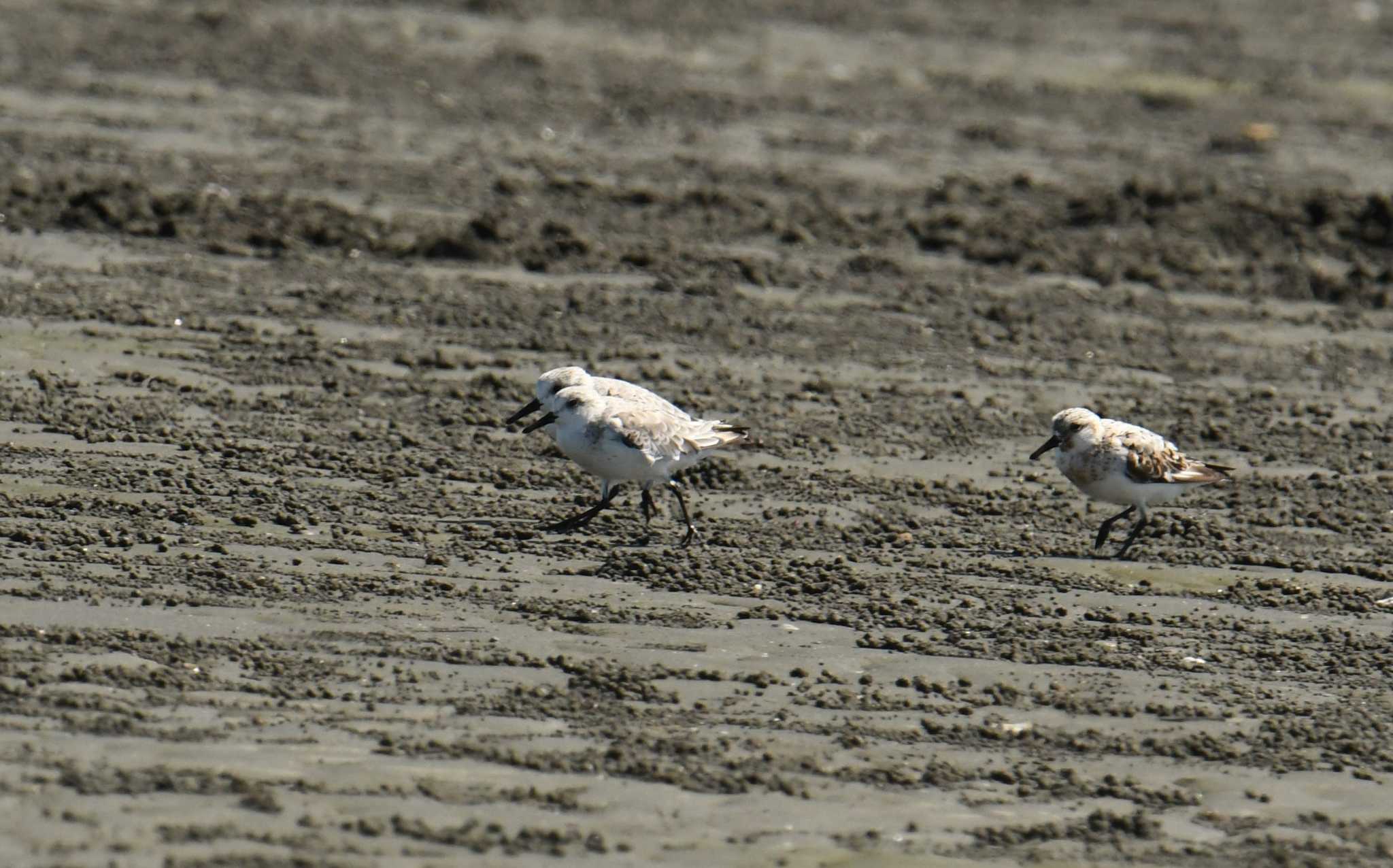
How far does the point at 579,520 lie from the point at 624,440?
441 millimetres

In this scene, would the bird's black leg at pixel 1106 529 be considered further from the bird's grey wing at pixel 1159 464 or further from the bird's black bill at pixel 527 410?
the bird's black bill at pixel 527 410

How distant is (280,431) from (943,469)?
353cm

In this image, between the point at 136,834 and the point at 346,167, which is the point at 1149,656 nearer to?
the point at 136,834

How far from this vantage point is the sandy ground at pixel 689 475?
677 centimetres

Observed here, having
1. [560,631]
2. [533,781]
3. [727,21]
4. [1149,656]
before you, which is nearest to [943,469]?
[1149,656]

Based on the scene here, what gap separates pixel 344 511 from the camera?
9328mm

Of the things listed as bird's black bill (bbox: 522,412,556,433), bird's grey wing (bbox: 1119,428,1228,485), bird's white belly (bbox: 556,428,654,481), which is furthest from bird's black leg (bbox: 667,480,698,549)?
bird's grey wing (bbox: 1119,428,1228,485)

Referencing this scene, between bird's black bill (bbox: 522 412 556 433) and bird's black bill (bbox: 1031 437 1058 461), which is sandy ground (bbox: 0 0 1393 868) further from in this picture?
bird's black bill (bbox: 522 412 556 433)

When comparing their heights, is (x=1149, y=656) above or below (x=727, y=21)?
below

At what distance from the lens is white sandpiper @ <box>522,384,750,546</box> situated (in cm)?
945

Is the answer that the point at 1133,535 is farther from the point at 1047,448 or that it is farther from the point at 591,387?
the point at 591,387

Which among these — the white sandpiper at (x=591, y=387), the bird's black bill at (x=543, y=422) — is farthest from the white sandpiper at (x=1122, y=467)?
the bird's black bill at (x=543, y=422)

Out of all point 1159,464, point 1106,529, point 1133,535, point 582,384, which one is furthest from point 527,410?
point 1159,464

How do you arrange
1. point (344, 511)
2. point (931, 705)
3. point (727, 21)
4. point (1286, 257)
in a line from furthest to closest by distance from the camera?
point (727, 21)
point (1286, 257)
point (344, 511)
point (931, 705)
